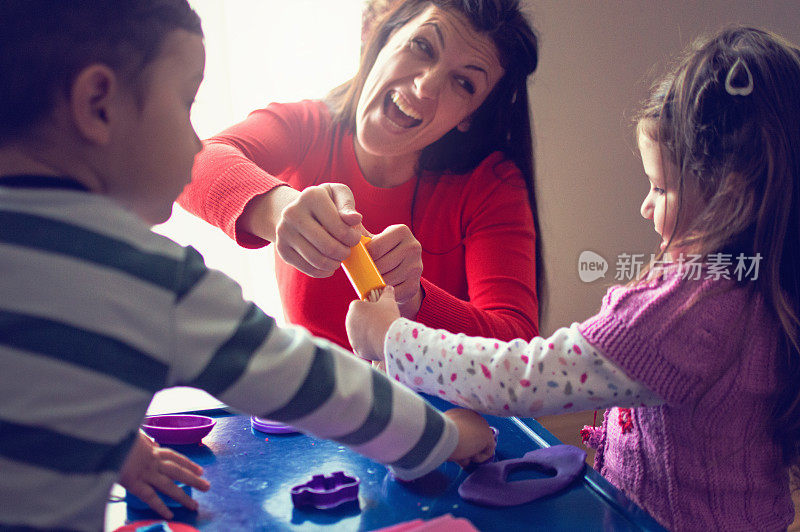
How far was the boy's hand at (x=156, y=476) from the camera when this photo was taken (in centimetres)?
47

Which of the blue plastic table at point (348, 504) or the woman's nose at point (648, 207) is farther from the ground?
the woman's nose at point (648, 207)

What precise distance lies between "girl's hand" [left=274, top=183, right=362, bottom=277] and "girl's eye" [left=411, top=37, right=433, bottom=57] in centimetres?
32

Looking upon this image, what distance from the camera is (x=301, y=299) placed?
994mm

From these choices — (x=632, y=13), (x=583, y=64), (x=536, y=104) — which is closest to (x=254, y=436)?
(x=536, y=104)

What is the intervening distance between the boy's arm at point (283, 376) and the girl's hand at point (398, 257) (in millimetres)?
266

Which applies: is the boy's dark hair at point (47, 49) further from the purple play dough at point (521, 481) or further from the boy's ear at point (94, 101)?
the purple play dough at point (521, 481)

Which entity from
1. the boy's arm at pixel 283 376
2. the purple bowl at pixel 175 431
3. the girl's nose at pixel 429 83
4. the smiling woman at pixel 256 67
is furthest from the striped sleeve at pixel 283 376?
the smiling woman at pixel 256 67

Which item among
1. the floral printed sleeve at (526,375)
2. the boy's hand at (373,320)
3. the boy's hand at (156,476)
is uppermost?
the boy's hand at (373,320)

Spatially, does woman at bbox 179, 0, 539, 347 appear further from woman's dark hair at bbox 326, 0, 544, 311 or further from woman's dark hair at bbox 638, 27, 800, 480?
woman's dark hair at bbox 638, 27, 800, 480

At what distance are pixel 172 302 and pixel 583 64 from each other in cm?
158

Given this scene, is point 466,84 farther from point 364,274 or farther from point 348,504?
point 348,504

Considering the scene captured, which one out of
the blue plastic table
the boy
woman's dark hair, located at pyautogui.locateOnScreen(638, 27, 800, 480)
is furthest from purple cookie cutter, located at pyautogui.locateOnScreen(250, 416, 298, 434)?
woman's dark hair, located at pyautogui.locateOnScreen(638, 27, 800, 480)

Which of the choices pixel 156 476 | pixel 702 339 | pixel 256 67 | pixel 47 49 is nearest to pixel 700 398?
pixel 702 339

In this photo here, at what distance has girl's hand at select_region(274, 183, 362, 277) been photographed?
2.10 ft
